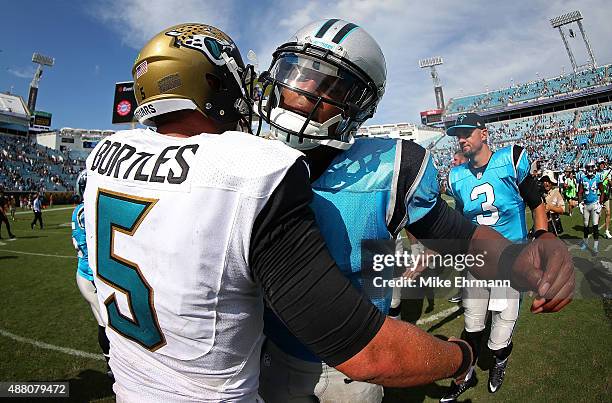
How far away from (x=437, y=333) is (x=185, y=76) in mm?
4688

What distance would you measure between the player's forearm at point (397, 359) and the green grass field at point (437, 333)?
286 cm

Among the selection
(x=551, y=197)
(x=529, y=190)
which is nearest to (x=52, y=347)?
(x=529, y=190)

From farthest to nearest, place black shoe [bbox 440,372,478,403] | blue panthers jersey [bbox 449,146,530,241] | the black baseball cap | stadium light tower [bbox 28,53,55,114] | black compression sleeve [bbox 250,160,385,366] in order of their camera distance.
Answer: stadium light tower [bbox 28,53,55,114] → the black baseball cap → blue panthers jersey [bbox 449,146,530,241] → black shoe [bbox 440,372,478,403] → black compression sleeve [bbox 250,160,385,366]

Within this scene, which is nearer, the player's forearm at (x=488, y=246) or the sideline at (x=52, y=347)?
the player's forearm at (x=488, y=246)

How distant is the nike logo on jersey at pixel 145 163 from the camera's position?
3.37ft

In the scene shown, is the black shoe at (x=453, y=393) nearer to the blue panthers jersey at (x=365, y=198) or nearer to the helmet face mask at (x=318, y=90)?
the blue panthers jersey at (x=365, y=198)

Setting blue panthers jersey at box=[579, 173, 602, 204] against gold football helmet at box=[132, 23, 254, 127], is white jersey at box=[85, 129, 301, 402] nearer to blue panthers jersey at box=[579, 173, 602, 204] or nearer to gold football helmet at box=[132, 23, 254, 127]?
gold football helmet at box=[132, 23, 254, 127]

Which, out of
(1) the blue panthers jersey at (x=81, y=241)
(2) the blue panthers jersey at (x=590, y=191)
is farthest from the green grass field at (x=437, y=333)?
(2) the blue panthers jersey at (x=590, y=191)

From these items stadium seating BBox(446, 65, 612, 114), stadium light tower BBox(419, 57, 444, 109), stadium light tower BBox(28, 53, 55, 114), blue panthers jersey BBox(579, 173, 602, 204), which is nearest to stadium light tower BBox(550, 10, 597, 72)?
stadium seating BBox(446, 65, 612, 114)

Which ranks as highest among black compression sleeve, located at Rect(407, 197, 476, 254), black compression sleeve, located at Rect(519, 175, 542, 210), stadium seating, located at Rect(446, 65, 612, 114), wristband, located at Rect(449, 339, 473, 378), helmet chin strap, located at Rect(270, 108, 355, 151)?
stadium seating, located at Rect(446, 65, 612, 114)

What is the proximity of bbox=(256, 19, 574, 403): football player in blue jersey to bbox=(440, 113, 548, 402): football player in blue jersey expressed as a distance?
8.48 ft

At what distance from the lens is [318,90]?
150 cm

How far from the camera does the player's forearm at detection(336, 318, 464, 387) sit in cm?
95

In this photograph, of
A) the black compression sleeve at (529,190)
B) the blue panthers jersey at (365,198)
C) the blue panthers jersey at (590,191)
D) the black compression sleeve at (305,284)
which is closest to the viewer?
the black compression sleeve at (305,284)
